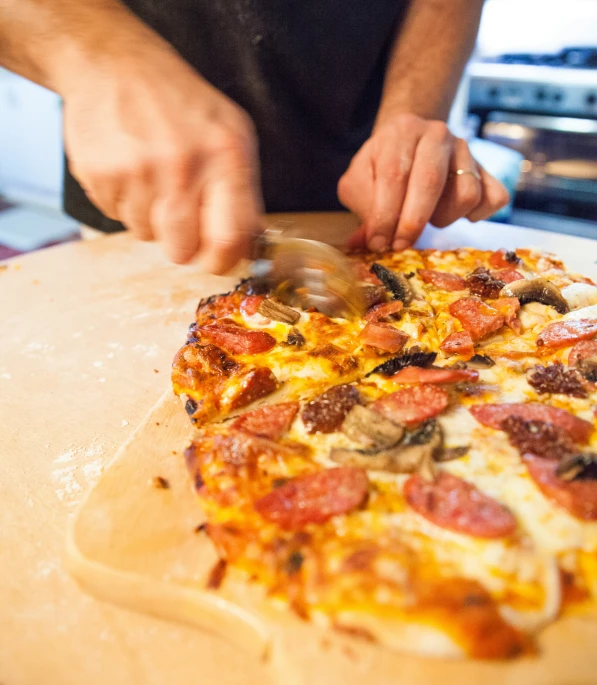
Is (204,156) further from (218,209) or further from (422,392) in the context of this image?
(422,392)

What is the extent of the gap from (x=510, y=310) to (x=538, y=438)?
637 mm

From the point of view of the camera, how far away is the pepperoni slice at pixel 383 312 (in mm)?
1941

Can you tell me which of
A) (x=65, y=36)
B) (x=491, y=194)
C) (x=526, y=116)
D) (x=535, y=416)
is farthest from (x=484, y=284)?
(x=526, y=116)

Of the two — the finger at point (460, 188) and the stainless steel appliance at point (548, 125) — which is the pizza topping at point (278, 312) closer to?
the finger at point (460, 188)

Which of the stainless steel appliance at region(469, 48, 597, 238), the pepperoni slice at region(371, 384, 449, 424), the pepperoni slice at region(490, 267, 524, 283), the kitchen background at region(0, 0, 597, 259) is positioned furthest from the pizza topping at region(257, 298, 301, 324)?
the stainless steel appliance at region(469, 48, 597, 238)

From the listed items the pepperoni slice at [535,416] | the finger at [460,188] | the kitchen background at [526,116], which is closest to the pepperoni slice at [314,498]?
the pepperoni slice at [535,416]

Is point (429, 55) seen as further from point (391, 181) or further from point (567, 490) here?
point (567, 490)

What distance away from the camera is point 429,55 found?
8.95 feet

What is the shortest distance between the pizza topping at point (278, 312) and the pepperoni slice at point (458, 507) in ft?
2.51

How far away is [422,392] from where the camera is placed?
156 centimetres

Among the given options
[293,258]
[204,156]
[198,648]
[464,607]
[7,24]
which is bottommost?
[198,648]

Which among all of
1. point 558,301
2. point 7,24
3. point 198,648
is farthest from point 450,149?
point 198,648

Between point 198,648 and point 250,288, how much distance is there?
1.23m

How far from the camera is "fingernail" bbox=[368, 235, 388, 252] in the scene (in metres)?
2.43
